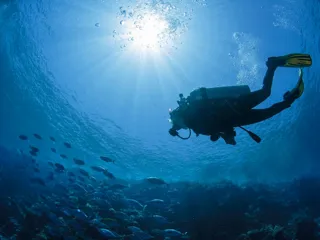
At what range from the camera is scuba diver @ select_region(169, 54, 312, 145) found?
Result: 478 centimetres

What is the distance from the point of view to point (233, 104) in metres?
4.79

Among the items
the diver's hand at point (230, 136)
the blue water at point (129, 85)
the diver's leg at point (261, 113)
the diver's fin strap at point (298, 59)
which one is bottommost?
the diver's hand at point (230, 136)

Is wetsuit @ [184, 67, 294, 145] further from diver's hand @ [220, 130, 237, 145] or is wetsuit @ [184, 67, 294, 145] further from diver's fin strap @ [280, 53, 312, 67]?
diver's fin strap @ [280, 53, 312, 67]

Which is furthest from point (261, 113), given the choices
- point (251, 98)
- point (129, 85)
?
point (129, 85)

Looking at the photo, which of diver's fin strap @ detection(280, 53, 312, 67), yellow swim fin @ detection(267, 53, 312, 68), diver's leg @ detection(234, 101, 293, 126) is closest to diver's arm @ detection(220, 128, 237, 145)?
diver's leg @ detection(234, 101, 293, 126)

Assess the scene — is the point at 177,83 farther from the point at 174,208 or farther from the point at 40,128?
the point at 40,128

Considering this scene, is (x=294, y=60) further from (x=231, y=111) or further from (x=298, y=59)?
(x=231, y=111)

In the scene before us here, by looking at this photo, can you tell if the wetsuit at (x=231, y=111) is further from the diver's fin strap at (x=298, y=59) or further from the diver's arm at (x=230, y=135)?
the diver's fin strap at (x=298, y=59)

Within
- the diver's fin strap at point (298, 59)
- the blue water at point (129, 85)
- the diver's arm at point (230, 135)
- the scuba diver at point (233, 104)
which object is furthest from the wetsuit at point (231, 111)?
the blue water at point (129, 85)

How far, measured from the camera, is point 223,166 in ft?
126

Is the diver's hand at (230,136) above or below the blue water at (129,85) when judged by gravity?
below

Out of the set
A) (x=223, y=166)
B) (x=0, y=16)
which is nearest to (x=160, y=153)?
(x=223, y=166)

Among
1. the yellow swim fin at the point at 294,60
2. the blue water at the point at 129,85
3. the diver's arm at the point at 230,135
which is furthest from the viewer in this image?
the blue water at the point at 129,85

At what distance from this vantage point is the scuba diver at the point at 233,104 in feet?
15.7
